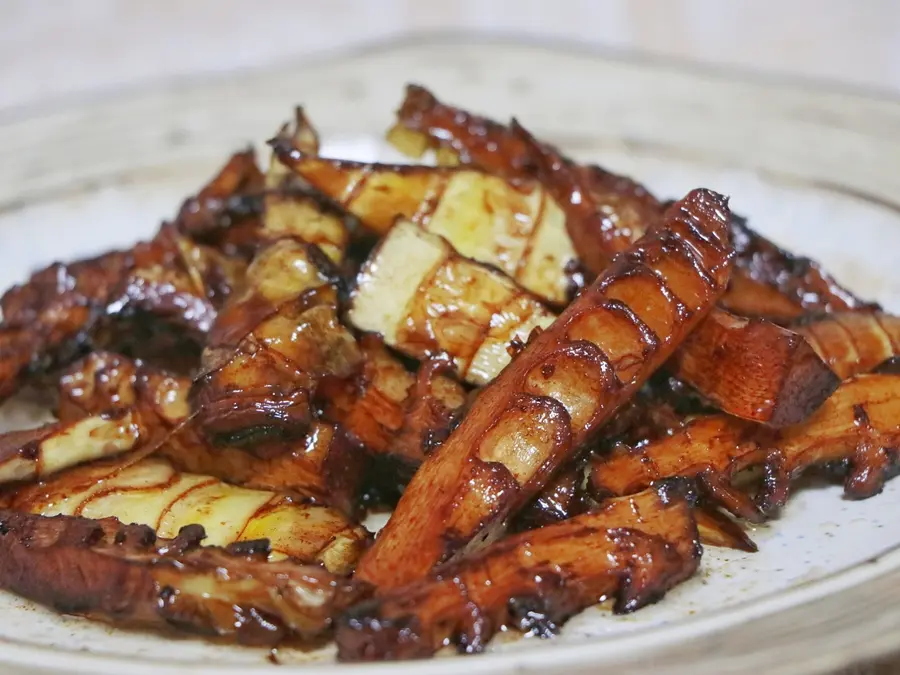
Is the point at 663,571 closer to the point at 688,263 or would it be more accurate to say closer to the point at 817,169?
the point at 688,263

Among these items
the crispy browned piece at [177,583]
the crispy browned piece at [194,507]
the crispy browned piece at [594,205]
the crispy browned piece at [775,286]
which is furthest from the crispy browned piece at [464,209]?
the crispy browned piece at [177,583]

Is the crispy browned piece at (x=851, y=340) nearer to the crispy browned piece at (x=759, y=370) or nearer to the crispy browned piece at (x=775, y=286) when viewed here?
the crispy browned piece at (x=775, y=286)

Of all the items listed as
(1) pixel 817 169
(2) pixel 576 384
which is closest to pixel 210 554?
(2) pixel 576 384

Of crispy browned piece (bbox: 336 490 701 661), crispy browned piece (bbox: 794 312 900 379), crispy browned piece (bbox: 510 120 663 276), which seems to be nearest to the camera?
crispy browned piece (bbox: 336 490 701 661)

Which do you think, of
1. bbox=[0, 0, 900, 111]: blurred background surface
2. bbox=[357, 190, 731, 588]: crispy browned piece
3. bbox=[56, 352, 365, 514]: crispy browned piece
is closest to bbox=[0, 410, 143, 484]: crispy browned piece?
bbox=[56, 352, 365, 514]: crispy browned piece

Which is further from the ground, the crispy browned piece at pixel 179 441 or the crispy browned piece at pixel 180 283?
the crispy browned piece at pixel 180 283

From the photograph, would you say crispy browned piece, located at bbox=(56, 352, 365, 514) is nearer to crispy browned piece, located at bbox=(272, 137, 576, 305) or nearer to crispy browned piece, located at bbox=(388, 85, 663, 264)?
crispy browned piece, located at bbox=(272, 137, 576, 305)

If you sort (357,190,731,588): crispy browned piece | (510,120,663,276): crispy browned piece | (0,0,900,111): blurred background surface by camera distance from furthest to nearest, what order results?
1. (0,0,900,111): blurred background surface
2. (510,120,663,276): crispy browned piece
3. (357,190,731,588): crispy browned piece
